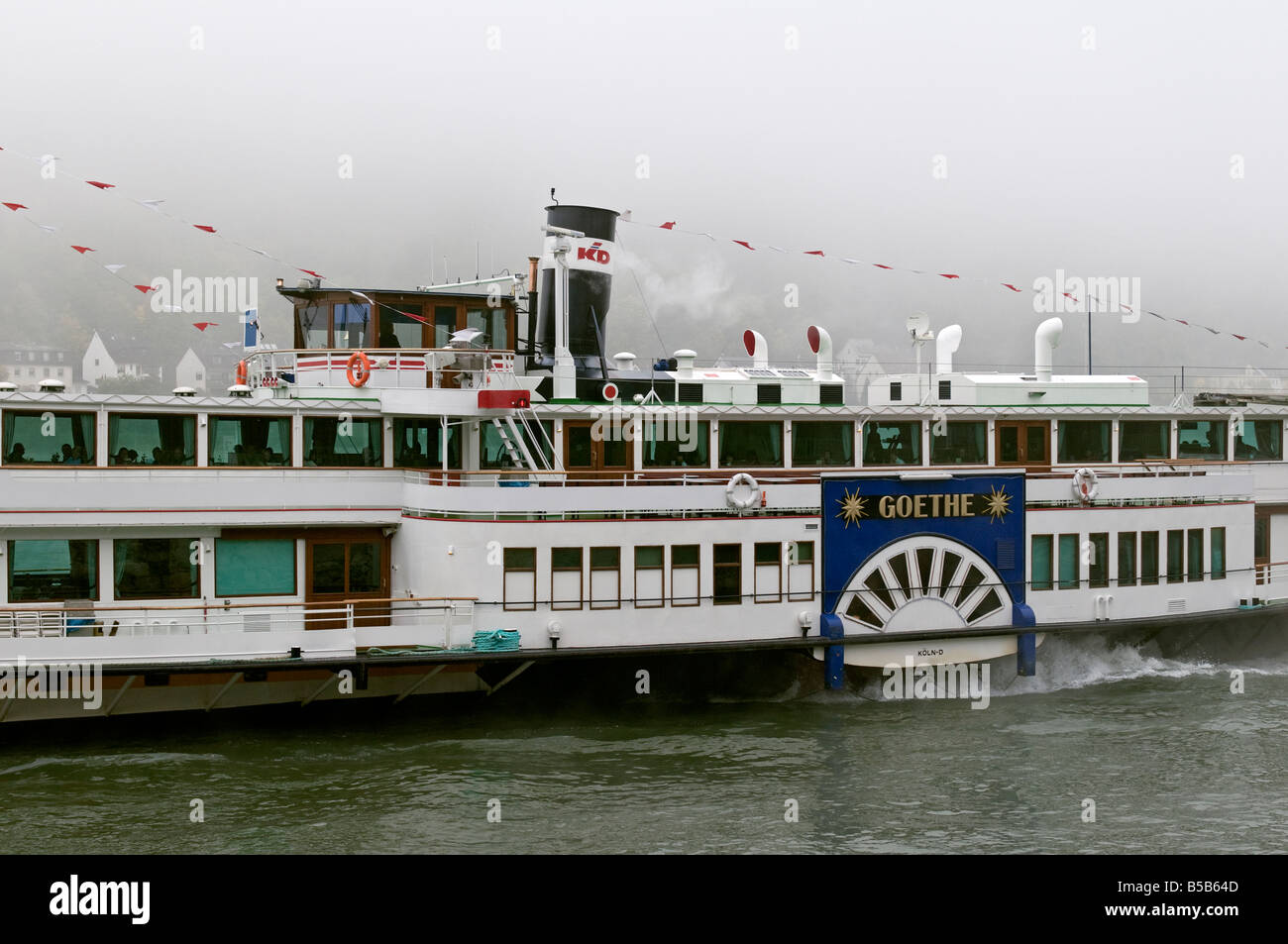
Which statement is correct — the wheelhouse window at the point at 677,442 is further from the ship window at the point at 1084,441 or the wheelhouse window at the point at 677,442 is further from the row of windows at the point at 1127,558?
the ship window at the point at 1084,441

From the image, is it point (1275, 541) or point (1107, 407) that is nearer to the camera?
point (1107, 407)

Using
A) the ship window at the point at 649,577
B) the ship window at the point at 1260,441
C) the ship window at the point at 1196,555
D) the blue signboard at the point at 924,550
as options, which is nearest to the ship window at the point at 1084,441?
the ship window at the point at 1196,555

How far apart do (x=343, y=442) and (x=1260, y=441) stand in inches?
718

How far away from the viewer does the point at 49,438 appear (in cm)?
1906

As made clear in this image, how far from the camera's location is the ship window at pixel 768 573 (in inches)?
835

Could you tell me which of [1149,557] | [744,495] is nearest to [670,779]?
[744,495]

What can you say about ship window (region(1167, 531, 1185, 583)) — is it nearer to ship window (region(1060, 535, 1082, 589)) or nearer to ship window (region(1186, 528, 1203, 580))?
ship window (region(1186, 528, 1203, 580))

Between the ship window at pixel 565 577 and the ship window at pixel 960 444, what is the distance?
7.17 m

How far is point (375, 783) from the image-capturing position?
17469mm

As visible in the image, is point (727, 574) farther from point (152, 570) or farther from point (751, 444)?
point (152, 570)

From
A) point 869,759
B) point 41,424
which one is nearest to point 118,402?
point 41,424

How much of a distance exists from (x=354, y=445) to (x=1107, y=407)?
44.1 ft
